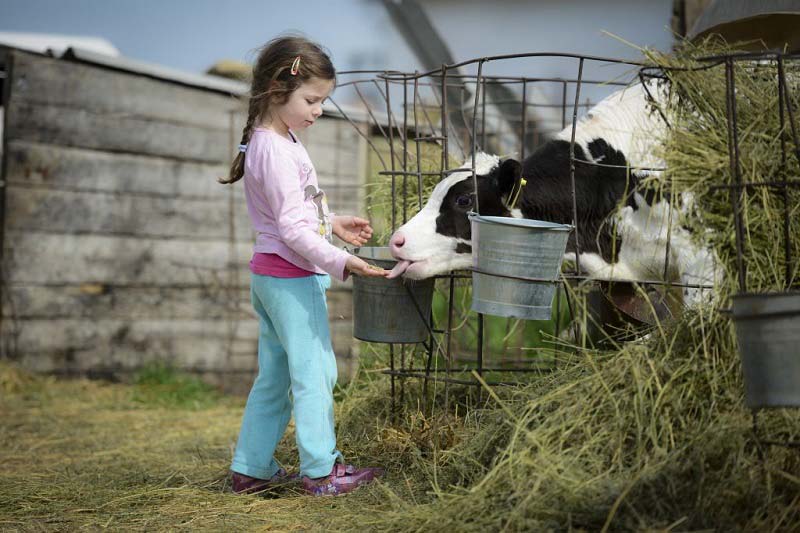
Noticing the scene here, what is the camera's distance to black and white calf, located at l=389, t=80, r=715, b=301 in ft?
12.8

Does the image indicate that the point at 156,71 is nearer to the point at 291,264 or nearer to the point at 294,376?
the point at 291,264

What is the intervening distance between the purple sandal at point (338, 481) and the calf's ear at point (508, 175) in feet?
4.57

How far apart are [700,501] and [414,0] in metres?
13.5

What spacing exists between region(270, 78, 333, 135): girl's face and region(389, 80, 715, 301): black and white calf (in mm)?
727

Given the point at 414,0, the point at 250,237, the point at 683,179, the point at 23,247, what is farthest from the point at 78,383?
the point at 414,0

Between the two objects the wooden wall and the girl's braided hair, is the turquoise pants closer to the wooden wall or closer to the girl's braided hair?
the girl's braided hair

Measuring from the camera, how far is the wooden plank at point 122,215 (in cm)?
659

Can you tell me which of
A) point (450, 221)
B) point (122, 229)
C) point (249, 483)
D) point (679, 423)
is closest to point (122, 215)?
point (122, 229)

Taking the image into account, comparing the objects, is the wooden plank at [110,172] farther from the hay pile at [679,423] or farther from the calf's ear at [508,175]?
the hay pile at [679,423]

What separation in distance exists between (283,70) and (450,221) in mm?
994

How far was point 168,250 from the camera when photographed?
7.06m

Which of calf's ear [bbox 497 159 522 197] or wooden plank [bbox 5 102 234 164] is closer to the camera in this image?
calf's ear [bbox 497 159 522 197]

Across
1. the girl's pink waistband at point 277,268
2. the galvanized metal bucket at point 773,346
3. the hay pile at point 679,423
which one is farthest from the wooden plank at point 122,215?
the galvanized metal bucket at point 773,346

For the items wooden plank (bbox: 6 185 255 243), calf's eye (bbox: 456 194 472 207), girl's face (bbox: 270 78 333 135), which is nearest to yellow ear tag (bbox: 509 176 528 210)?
calf's eye (bbox: 456 194 472 207)
